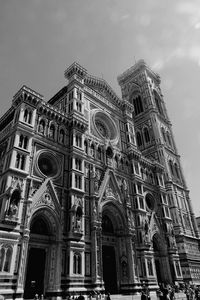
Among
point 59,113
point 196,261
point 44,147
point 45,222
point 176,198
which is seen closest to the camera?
point 45,222

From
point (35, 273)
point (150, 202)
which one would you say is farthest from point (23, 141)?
point (150, 202)

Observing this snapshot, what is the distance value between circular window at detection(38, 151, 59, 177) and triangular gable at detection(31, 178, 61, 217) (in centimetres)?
153

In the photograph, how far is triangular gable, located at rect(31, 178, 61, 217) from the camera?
65.6 ft

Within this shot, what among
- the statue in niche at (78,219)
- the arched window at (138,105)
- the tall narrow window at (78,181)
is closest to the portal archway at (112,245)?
the tall narrow window at (78,181)

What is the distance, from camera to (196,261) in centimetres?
3638

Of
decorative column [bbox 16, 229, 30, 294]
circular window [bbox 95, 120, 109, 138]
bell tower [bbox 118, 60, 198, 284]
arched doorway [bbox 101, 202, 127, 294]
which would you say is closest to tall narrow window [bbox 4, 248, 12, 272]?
Answer: decorative column [bbox 16, 229, 30, 294]

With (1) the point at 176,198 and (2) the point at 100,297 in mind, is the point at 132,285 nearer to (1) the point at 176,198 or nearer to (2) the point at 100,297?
(2) the point at 100,297

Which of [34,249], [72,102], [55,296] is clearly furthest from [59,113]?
[55,296]

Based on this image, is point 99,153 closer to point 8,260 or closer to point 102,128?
point 102,128

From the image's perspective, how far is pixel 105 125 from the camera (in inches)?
1378

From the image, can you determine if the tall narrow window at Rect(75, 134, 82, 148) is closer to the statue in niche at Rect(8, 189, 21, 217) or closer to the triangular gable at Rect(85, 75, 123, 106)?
the statue in niche at Rect(8, 189, 21, 217)

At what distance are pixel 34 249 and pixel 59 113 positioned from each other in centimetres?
1417

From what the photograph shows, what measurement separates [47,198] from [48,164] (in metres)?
3.93

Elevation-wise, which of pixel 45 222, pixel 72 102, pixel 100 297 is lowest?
pixel 100 297
